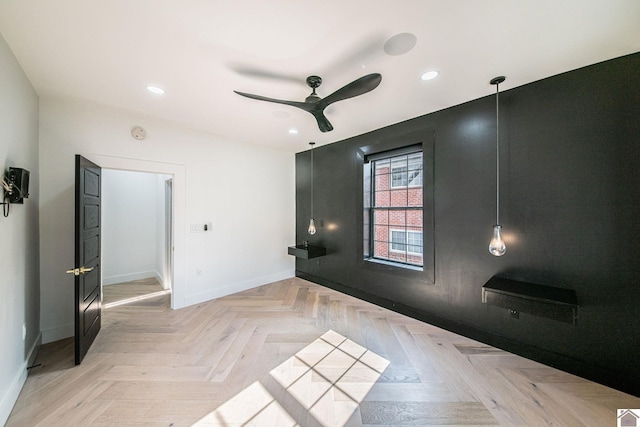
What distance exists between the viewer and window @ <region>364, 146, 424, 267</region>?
337 centimetres

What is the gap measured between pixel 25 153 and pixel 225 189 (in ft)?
7.12

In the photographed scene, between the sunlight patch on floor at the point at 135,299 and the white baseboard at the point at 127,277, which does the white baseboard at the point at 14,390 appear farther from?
the white baseboard at the point at 127,277

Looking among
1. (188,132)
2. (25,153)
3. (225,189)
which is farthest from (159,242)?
(25,153)

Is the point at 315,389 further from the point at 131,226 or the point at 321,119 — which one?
the point at 131,226

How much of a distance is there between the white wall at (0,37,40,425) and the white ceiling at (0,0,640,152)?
11.4 inches

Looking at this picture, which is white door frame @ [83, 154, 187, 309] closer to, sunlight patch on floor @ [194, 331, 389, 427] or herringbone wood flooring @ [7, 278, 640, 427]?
herringbone wood flooring @ [7, 278, 640, 427]

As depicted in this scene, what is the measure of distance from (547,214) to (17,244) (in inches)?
190

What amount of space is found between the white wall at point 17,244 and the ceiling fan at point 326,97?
1798 millimetres

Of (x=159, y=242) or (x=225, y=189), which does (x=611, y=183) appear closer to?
(x=225, y=189)

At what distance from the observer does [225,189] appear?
A: 4.02 metres

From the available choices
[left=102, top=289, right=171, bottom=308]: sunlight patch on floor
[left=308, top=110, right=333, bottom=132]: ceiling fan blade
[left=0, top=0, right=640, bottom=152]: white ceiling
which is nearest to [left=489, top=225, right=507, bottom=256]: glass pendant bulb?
[left=0, top=0, right=640, bottom=152]: white ceiling

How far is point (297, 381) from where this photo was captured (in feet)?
6.68

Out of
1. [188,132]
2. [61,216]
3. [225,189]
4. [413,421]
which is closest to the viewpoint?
[413,421]

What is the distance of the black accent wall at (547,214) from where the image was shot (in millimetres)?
1898
